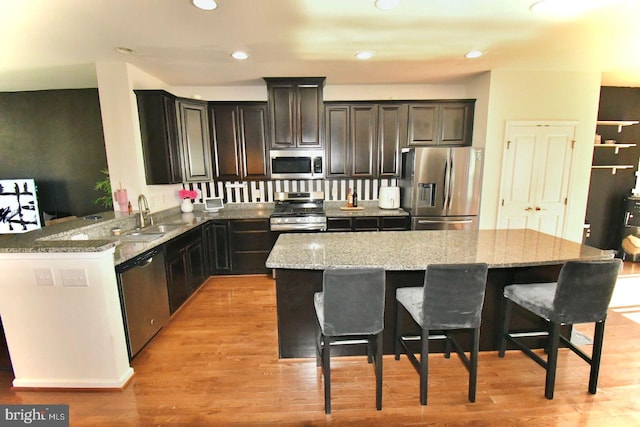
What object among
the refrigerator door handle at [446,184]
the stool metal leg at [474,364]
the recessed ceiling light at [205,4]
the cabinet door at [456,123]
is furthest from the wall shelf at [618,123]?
the recessed ceiling light at [205,4]

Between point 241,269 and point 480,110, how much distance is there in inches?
160

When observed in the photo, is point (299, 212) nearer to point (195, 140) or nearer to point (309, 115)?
point (309, 115)

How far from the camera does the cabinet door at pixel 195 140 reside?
363 centimetres

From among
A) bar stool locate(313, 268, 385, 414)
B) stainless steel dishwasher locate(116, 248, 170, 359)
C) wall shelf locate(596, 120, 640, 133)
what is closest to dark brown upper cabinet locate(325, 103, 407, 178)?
stainless steel dishwasher locate(116, 248, 170, 359)

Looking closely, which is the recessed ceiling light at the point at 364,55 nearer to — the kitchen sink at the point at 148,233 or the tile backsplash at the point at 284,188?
the tile backsplash at the point at 284,188

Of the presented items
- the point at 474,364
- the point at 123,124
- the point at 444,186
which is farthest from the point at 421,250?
the point at 123,124

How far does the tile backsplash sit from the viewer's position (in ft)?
14.5

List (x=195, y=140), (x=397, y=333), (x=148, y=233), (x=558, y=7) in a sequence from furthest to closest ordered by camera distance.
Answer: (x=195, y=140)
(x=148, y=233)
(x=397, y=333)
(x=558, y=7)

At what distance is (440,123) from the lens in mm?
4059

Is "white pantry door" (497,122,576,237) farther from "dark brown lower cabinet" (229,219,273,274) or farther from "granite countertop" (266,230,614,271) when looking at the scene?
"dark brown lower cabinet" (229,219,273,274)

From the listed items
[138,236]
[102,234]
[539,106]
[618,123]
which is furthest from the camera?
[618,123]

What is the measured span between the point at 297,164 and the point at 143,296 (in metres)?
2.48

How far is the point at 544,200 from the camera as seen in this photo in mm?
3875

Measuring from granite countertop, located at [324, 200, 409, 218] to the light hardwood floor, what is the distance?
197 cm
